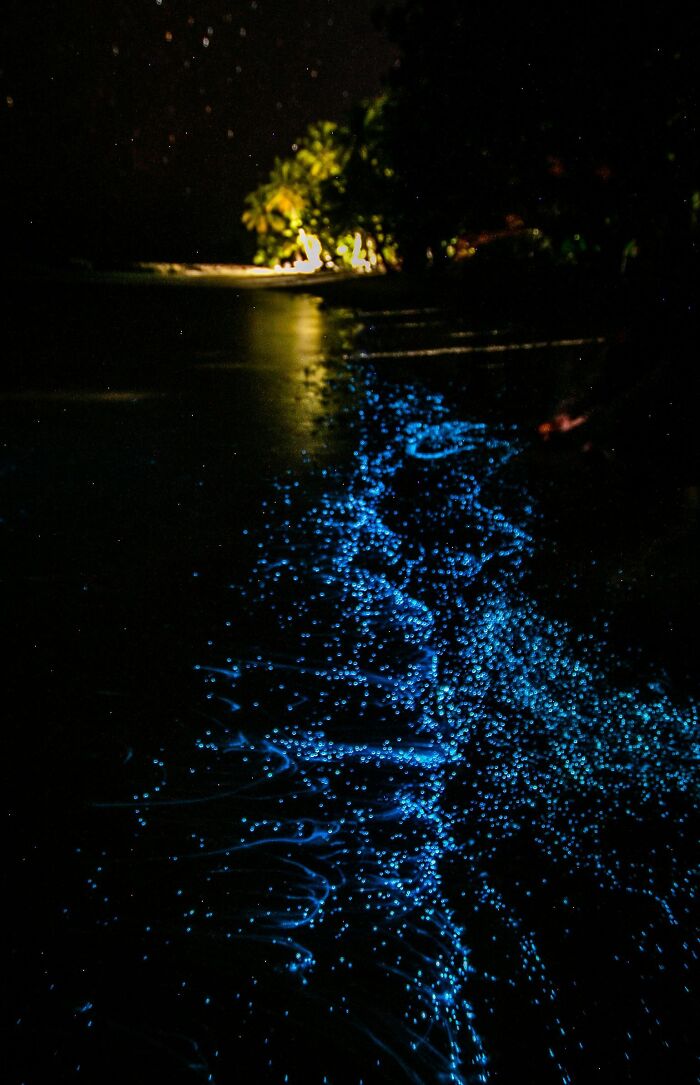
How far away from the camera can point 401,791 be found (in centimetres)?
254

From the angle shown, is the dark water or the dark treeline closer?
the dark water

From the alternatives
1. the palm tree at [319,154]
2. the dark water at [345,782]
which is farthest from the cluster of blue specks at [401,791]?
the palm tree at [319,154]

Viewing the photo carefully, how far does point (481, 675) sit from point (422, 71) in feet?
13.7

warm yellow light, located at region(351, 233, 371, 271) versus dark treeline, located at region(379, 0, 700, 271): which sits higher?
dark treeline, located at region(379, 0, 700, 271)

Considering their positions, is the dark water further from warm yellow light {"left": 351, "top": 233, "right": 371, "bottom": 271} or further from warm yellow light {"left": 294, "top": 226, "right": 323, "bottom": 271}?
warm yellow light {"left": 294, "top": 226, "right": 323, "bottom": 271}

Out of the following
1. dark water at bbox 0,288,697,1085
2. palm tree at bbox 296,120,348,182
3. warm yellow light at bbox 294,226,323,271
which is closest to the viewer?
dark water at bbox 0,288,697,1085

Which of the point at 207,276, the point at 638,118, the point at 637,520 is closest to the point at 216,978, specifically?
the point at 637,520

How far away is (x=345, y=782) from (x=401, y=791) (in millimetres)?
164

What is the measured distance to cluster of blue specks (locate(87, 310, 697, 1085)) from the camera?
189 centimetres

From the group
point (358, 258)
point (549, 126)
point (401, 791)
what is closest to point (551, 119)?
point (549, 126)

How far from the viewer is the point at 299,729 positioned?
2854 mm

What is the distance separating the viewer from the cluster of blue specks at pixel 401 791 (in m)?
1.89

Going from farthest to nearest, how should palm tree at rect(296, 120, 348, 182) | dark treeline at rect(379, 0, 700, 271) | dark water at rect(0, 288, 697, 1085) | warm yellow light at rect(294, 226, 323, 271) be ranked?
warm yellow light at rect(294, 226, 323, 271)
palm tree at rect(296, 120, 348, 182)
dark treeline at rect(379, 0, 700, 271)
dark water at rect(0, 288, 697, 1085)

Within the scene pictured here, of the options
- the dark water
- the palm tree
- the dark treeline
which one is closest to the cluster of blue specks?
the dark water
